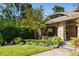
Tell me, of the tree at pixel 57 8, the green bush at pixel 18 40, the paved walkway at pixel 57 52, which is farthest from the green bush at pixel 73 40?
the green bush at pixel 18 40

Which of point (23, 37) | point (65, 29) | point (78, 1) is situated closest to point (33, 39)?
point (23, 37)

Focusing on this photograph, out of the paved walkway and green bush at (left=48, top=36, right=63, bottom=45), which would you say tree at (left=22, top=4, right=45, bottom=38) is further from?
the paved walkway

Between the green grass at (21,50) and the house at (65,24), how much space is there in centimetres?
55

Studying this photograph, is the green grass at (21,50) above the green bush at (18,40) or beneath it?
beneath

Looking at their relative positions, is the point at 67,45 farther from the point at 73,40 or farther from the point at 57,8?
the point at 57,8

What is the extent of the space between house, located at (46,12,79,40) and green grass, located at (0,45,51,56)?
55cm

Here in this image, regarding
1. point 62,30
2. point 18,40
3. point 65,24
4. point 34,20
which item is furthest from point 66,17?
point 18,40

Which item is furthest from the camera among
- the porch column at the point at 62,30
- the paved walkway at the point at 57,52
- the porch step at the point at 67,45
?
the porch column at the point at 62,30

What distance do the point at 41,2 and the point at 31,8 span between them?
320 millimetres

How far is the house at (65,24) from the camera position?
940 centimetres

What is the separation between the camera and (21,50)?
9.41 m

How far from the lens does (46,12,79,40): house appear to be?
9.40m

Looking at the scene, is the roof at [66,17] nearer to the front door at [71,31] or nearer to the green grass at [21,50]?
the front door at [71,31]

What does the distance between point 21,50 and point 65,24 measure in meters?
1.35
